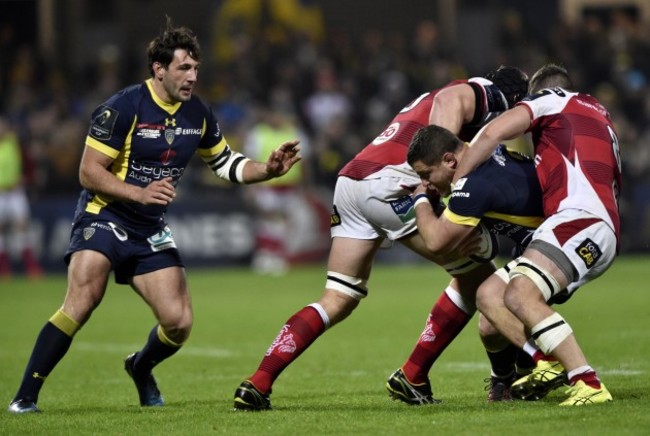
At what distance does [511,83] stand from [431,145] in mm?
1034

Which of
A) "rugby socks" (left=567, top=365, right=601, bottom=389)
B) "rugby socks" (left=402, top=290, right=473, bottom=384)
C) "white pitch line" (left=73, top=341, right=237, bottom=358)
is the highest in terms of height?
"rugby socks" (left=567, top=365, right=601, bottom=389)

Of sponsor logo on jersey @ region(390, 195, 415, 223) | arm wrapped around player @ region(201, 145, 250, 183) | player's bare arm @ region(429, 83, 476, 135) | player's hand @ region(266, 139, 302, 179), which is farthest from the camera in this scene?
arm wrapped around player @ region(201, 145, 250, 183)

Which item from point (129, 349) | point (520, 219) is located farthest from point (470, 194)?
point (129, 349)

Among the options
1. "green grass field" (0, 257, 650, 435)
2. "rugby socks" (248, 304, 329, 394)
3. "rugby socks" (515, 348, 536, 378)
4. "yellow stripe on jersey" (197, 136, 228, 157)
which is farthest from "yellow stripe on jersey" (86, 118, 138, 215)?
"rugby socks" (515, 348, 536, 378)

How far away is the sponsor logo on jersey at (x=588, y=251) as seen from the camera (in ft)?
22.3

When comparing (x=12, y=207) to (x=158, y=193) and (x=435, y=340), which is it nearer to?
(x=158, y=193)

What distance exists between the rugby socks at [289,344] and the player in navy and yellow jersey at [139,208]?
31.8 inches

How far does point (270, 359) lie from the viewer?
24.1ft

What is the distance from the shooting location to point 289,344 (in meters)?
7.37

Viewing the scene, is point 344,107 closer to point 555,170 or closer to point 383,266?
point 383,266

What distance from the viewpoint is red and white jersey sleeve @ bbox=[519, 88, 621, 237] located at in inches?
273

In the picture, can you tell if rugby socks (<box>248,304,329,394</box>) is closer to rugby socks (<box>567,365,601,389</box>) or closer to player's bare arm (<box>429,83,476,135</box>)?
player's bare arm (<box>429,83,476,135</box>)

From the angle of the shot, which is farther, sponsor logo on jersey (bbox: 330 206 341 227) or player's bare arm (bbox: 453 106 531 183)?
sponsor logo on jersey (bbox: 330 206 341 227)

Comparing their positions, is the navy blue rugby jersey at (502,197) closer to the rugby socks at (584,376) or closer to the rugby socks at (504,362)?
the rugby socks at (504,362)
